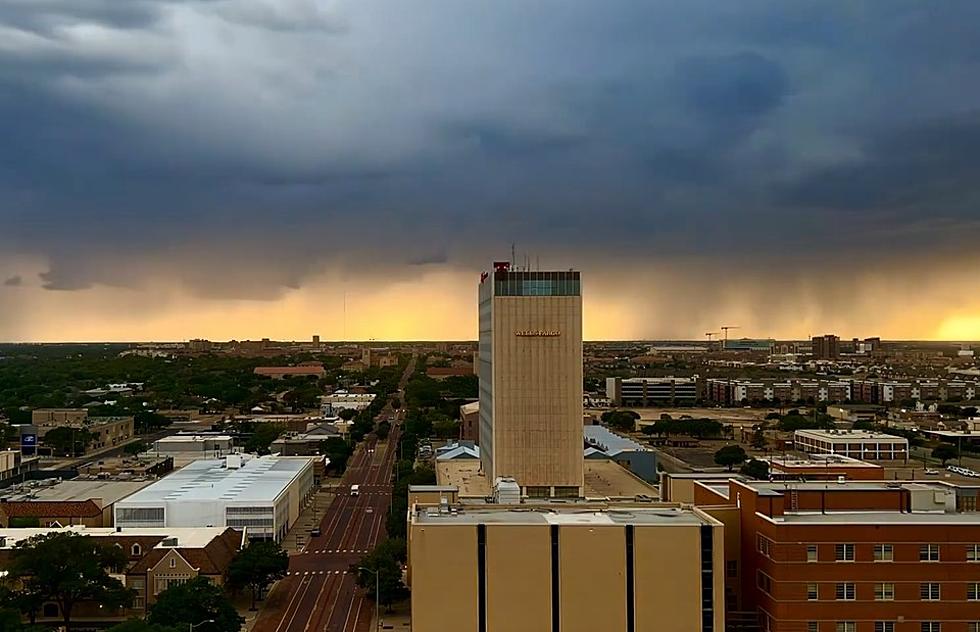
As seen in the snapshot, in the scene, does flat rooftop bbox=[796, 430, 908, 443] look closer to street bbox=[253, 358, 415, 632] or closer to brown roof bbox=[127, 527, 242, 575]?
street bbox=[253, 358, 415, 632]

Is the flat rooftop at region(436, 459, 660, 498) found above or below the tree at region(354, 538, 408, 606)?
above

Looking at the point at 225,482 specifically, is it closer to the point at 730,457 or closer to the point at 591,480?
the point at 591,480

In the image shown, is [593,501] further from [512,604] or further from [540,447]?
[540,447]

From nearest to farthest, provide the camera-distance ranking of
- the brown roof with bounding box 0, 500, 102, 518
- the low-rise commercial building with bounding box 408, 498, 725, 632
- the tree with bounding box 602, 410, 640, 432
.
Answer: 1. the low-rise commercial building with bounding box 408, 498, 725, 632
2. the brown roof with bounding box 0, 500, 102, 518
3. the tree with bounding box 602, 410, 640, 432

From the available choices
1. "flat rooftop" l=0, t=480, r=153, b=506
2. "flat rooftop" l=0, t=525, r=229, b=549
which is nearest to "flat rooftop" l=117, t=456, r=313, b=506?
"flat rooftop" l=0, t=480, r=153, b=506

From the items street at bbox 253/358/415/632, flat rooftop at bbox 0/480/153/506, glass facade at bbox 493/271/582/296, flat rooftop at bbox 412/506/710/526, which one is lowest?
street at bbox 253/358/415/632

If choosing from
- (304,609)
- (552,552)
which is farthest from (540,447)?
(552,552)

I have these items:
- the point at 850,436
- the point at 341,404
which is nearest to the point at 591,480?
the point at 850,436
